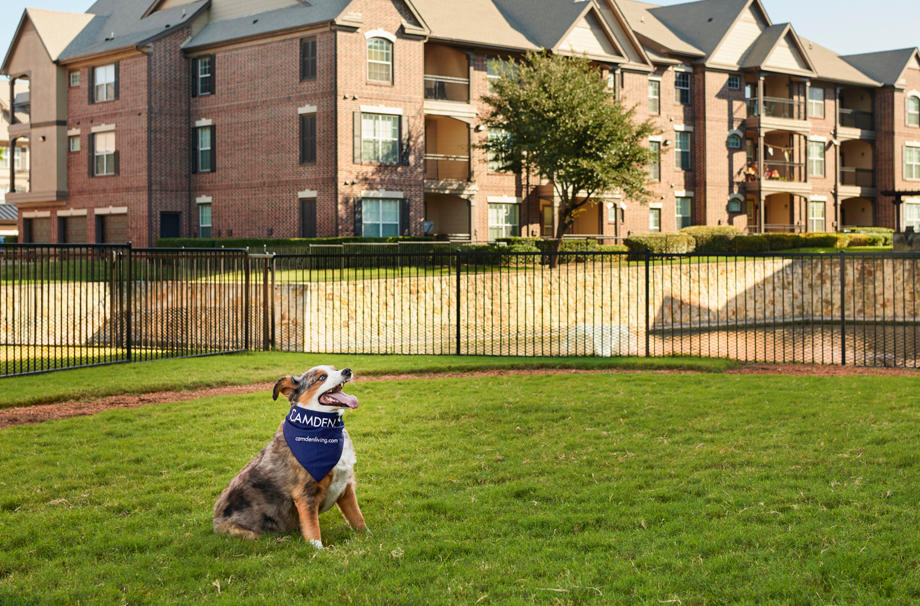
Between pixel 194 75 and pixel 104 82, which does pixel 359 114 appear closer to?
pixel 194 75

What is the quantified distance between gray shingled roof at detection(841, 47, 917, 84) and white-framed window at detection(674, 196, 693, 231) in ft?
52.8

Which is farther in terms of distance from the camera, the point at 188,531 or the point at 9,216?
the point at 9,216

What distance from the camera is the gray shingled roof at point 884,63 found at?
2152 inches

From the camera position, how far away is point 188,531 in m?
6.72

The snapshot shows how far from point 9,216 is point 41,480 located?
56.5 metres

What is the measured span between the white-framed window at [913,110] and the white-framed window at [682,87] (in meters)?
16.6

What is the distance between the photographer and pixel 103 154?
132 feet

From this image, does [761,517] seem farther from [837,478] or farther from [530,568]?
[530,568]

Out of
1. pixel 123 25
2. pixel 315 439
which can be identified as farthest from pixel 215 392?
pixel 123 25

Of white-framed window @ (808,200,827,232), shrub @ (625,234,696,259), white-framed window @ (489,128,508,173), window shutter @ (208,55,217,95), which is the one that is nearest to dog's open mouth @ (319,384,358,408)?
shrub @ (625,234,696,259)

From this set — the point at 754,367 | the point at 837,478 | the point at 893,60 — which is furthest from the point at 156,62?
the point at 893,60

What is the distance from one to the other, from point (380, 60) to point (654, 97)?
16.0m

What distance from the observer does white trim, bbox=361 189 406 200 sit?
3559 cm

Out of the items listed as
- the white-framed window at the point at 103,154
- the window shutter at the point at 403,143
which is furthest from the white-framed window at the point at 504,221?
the white-framed window at the point at 103,154
